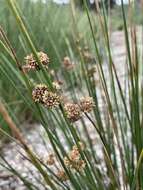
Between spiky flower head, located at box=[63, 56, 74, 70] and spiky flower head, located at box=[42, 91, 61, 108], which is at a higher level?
spiky flower head, located at box=[63, 56, 74, 70]

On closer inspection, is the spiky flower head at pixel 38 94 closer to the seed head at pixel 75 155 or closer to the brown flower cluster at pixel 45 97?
the brown flower cluster at pixel 45 97

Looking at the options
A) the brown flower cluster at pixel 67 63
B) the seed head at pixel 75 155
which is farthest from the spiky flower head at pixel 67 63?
the seed head at pixel 75 155

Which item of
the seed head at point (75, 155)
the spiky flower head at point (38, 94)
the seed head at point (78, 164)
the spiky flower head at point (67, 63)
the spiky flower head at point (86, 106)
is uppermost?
the spiky flower head at point (67, 63)

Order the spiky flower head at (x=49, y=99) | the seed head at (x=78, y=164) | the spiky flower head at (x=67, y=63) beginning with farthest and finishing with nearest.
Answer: the spiky flower head at (x=67, y=63) < the seed head at (x=78, y=164) < the spiky flower head at (x=49, y=99)

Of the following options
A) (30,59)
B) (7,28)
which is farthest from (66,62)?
(7,28)

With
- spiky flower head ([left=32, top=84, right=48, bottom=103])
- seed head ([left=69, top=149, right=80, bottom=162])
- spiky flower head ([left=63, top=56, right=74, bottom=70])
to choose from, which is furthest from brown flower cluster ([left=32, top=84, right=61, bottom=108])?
spiky flower head ([left=63, top=56, right=74, bottom=70])

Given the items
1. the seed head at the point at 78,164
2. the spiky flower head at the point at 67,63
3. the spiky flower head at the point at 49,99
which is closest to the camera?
the spiky flower head at the point at 49,99

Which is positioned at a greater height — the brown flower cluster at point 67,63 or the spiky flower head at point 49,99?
the brown flower cluster at point 67,63

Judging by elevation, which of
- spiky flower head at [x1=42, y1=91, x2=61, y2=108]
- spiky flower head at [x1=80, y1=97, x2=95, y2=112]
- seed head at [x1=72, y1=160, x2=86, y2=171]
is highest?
spiky flower head at [x1=80, y1=97, x2=95, y2=112]

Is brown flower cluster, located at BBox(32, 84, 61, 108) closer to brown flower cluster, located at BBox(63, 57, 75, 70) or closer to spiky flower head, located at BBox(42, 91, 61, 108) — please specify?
spiky flower head, located at BBox(42, 91, 61, 108)

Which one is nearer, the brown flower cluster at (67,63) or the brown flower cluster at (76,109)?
the brown flower cluster at (76,109)

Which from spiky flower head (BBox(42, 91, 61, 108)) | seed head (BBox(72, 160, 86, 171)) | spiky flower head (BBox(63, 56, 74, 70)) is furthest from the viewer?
spiky flower head (BBox(63, 56, 74, 70))

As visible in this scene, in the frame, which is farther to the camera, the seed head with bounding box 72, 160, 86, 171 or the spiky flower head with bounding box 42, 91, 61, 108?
the seed head with bounding box 72, 160, 86, 171

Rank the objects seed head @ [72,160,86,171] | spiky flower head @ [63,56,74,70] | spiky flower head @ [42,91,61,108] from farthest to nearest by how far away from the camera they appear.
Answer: spiky flower head @ [63,56,74,70] → seed head @ [72,160,86,171] → spiky flower head @ [42,91,61,108]
